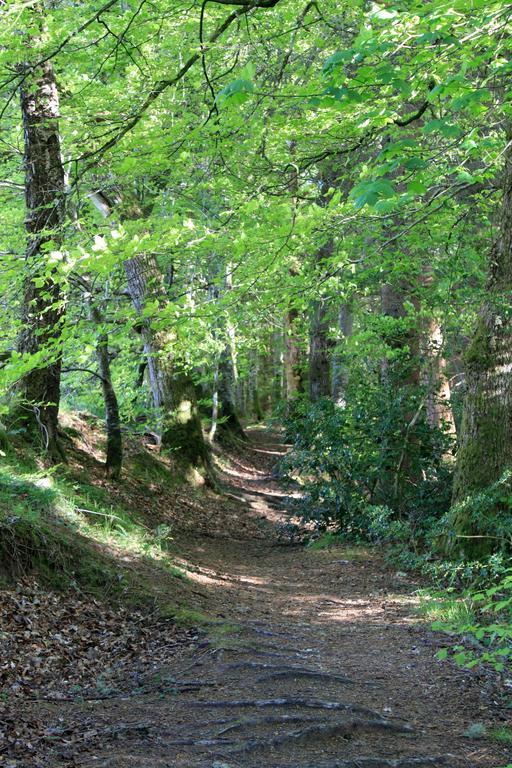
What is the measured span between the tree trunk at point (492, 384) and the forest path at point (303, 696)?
1.57 m

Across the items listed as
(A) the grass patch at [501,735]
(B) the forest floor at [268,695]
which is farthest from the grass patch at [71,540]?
(A) the grass patch at [501,735]

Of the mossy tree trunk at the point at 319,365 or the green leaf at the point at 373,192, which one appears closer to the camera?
the green leaf at the point at 373,192

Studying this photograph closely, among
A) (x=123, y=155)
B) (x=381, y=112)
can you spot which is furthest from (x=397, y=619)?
(x=123, y=155)

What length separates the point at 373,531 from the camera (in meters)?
9.95

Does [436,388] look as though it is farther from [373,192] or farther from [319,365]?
[373,192]

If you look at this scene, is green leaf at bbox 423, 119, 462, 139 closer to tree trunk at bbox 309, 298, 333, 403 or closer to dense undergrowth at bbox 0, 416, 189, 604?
dense undergrowth at bbox 0, 416, 189, 604

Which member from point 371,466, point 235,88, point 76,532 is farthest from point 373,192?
point 371,466

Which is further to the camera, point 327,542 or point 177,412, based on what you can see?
point 177,412

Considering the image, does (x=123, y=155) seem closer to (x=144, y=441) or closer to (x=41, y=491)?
(x=41, y=491)

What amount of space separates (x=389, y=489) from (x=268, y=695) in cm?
622

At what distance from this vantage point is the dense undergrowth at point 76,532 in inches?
255

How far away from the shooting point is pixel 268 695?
15.8ft

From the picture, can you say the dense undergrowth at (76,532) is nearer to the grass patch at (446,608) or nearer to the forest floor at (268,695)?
the forest floor at (268,695)

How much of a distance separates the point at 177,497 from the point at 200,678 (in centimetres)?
Answer: 801
